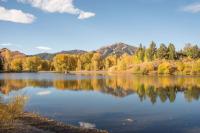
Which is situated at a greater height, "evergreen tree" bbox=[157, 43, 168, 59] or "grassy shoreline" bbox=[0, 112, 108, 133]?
"evergreen tree" bbox=[157, 43, 168, 59]

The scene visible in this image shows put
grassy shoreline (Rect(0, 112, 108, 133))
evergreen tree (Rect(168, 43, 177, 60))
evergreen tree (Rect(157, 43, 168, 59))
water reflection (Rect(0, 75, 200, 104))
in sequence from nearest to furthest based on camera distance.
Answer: grassy shoreline (Rect(0, 112, 108, 133))
water reflection (Rect(0, 75, 200, 104))
evergreen tree (Rect(168, 43, 177, 60))
evergreen tree (Rect(157, 43, 168, 59))

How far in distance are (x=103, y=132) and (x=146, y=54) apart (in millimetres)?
172043

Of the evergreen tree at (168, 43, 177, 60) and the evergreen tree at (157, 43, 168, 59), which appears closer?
the evergreen tree at (168, 43, 177, 60)

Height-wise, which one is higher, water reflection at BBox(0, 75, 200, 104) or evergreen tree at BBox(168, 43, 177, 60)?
evergreen tree at BBox(168, 43, 177, 60)

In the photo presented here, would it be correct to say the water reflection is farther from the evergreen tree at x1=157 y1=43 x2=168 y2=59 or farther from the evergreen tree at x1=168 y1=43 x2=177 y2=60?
the evergreen tree at x1=157 y1=43 x2=168 y2=59

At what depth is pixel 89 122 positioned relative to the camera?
2325cm

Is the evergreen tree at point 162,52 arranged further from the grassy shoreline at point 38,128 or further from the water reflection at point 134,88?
the grassy shoreline at point 38,128

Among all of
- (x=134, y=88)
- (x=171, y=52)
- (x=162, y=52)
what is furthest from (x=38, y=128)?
(x=162, y=52)

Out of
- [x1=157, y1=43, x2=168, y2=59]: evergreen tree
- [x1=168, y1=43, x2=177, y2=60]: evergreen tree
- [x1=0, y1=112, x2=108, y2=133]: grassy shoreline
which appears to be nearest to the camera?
A: [x1=0, y1=112, x2=108, y2=133]: grassy shoreline

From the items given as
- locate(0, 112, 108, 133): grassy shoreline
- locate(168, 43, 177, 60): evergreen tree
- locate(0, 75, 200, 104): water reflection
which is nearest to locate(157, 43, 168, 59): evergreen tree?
locate(168, 43, 177, 60): evergreen tree

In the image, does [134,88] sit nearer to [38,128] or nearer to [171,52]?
[38,128]

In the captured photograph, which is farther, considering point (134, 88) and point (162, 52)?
point (162, 52)

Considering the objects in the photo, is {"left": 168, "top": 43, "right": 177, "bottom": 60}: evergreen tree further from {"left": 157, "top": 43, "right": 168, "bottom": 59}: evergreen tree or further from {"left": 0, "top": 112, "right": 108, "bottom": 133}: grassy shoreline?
{"left": 0, "top": 112, "right": 108, "bottom": 133}: grassy shoreline

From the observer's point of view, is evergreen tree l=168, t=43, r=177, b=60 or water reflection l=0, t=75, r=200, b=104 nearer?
water reflection l=0, t=75, r=200, b=104
